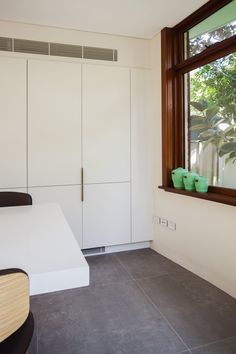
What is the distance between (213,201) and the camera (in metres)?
2.46

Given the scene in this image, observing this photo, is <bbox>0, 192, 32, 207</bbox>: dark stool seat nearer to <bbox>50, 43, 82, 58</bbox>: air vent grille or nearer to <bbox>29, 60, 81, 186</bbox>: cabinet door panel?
<bbox>29, 60, 81, 186</bbox>: cabinet door panel

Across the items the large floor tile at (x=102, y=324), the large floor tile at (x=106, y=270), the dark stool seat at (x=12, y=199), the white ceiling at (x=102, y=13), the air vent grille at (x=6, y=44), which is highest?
the white ceiling at (x=102, y=13)

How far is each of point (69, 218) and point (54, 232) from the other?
188cm

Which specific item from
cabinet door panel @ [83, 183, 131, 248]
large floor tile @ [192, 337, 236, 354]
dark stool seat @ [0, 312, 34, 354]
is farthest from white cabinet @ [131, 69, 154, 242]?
dark stool seat @ [0, 312, 34, 354]

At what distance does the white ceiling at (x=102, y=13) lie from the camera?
257 centimetres

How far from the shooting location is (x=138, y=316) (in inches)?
81.0

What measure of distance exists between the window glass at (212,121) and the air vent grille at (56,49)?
0.99m

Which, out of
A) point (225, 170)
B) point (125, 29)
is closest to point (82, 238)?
point (225, 170)

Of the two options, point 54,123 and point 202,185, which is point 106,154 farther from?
point 202,185

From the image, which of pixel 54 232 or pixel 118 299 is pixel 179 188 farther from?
pixel 54 232

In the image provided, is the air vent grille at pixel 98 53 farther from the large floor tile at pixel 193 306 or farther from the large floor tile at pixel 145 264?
the large floor tile at pixel 193 306

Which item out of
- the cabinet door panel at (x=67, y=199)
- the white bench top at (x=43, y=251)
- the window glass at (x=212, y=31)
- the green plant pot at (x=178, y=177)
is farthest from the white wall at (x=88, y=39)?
the white bench top at (x=43, y=251)

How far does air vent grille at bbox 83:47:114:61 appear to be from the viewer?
10.3ft

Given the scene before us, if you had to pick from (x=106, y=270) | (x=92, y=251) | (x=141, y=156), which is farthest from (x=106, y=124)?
(x=106, y=270)
